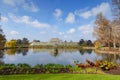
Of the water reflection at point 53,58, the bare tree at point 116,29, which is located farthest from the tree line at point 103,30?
the water reflection at point 53,58

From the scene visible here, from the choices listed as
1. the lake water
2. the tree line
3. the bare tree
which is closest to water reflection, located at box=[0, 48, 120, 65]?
the lake water

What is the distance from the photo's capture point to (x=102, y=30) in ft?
159

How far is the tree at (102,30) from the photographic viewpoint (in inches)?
1892

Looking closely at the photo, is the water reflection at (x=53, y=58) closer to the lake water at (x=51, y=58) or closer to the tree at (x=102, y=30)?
the lake water at (x=51, y=58)

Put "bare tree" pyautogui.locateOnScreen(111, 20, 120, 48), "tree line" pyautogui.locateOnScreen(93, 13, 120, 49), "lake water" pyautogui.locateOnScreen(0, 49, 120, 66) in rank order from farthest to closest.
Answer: "tree line" pyautogui.locateOnScreen(93, 13, 120, 49)
"bare tree" pyautogui.locateOnScreen(111, 20, 120, 48)
"lake water" pyautogui.locateOnScreen(0, 49, 120, 66)

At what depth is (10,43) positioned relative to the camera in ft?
229

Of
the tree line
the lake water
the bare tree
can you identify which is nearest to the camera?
the lake water

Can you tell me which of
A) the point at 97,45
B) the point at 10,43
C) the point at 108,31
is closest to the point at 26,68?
the point at 108,31

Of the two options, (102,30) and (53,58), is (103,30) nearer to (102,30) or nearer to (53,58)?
(102,30)

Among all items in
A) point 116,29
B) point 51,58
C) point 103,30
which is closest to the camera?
point 51,58

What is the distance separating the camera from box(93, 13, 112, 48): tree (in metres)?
48.1

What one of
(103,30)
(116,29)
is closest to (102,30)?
(103,30)

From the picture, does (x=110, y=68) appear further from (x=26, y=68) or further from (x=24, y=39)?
(x=24, y=39)

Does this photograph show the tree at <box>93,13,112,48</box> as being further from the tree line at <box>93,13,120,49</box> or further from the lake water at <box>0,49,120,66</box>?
the lake water at <box>0,49,120,66</box>
